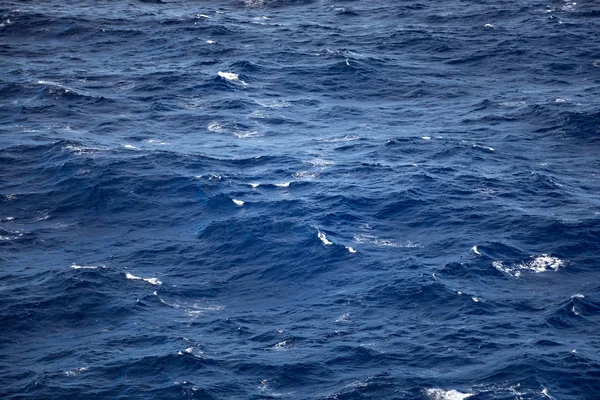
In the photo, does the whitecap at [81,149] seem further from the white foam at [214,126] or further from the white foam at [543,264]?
the white foam at [543,264]

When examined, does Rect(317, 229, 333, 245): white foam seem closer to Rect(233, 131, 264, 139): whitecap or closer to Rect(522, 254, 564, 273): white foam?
Rect(522, 254, 564, 273): white foam

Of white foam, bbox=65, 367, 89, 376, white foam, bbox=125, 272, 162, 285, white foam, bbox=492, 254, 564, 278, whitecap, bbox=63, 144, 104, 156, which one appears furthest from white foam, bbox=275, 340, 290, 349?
whitecap, bbox=63, 144, 104, 156

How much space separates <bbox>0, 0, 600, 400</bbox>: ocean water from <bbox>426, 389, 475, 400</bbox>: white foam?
0.77 ft

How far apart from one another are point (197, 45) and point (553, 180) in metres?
79.5

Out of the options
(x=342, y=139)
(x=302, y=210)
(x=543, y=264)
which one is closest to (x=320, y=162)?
(x=342, y=139)

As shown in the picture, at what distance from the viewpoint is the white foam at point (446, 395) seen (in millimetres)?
70188

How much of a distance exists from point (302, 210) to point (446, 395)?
38.1 metres

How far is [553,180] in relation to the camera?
107 metres

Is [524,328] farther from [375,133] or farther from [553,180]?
[375,133]

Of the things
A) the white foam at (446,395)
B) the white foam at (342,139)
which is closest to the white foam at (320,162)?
the white foam at (342,139)

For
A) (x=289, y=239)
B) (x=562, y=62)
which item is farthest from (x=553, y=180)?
(x=562, y=62)

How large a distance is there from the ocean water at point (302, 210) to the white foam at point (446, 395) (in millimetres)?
236

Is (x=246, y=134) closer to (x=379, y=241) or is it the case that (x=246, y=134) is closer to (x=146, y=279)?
(x=379, y=241)

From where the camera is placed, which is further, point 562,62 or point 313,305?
point 562,62
